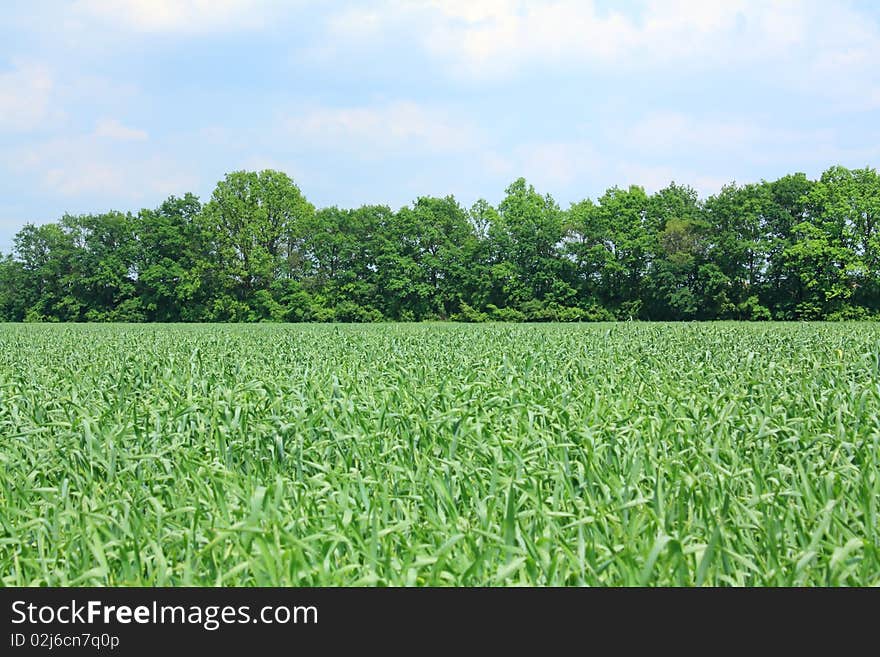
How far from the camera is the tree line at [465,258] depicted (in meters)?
56.5

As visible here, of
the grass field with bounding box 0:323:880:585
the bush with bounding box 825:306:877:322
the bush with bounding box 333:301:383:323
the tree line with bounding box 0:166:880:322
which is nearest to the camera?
the grass field with bounding box 0:323:880:585

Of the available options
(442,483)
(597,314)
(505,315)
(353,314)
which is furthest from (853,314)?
(442,483)

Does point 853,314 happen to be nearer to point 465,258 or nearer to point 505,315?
point 505,315

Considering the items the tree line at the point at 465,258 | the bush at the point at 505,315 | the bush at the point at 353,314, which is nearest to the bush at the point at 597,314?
the tree line at the point at 465,258

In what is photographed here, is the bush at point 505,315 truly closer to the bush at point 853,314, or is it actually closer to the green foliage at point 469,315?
the green foliage at point 469,315

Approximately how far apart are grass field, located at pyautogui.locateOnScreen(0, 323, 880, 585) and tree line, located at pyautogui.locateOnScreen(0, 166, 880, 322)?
5092 centimetres

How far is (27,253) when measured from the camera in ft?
232

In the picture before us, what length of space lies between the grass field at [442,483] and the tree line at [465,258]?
50.9 meters

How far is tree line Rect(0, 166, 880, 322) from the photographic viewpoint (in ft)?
185

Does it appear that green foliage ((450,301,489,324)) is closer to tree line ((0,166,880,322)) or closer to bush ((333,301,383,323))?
tree line ((0,166,880,322))

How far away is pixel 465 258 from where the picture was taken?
63.5 metres

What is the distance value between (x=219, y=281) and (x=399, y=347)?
2127 inches

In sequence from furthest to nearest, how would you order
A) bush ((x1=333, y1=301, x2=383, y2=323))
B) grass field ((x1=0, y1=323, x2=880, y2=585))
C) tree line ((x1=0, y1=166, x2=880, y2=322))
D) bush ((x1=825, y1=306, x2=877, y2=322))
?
bush ((x1=333, y1=301, x2=383, y2=323)), tree line ((x1=0, y1=166, x2=880, y2=322)), bush ((x1=825, y1=306, x2=877, y2=322)), grass field ((x1=0, y1=323, x2=880, y2=585))

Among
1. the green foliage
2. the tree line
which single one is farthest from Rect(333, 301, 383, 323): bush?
the green foliage
